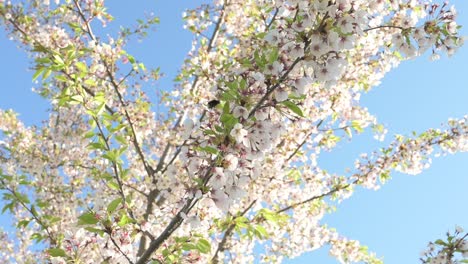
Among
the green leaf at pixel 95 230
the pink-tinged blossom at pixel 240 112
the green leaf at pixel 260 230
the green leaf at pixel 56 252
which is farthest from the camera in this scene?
the green leaf at pixel 260 230

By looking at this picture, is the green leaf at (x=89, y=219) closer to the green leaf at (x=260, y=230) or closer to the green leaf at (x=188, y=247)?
the green leaf at (x=188, y=247)

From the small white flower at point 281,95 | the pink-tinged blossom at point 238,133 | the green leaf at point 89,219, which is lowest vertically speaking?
the green leaf at point 89,219

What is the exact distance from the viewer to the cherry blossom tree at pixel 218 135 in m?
3.38

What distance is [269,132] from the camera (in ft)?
11.2

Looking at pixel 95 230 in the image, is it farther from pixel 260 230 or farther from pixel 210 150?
pixel 260 230

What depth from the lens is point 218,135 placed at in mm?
3344

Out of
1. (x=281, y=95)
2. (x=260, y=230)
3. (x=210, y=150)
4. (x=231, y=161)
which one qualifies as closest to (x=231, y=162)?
(x=231, y=161)

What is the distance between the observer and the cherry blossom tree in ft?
11.1

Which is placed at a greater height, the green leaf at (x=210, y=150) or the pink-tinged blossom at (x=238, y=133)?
the pink-tinged blossom at (x=238, y=133)

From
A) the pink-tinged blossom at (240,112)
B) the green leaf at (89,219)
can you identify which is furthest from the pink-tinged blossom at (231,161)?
the green leaf at (89,219)

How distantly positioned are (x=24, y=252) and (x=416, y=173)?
1088cm

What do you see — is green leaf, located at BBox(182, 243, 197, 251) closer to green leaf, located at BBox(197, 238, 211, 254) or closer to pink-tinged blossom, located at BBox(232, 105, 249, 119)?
green leaf, located at BBox(197, 238, 211, 254)

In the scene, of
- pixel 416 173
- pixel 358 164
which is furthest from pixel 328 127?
pixel 416 173

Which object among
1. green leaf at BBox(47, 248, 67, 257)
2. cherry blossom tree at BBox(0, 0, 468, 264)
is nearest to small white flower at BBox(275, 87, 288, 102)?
cherry blossom tree at BBox(0, 0, 468, 264)
